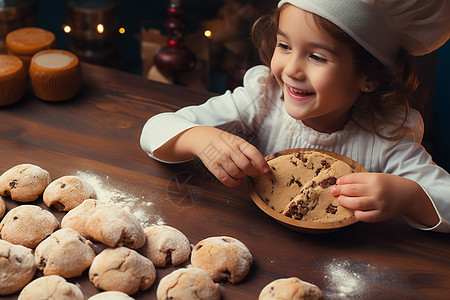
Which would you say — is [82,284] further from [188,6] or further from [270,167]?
[188,6]

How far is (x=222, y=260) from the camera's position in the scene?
88 cm

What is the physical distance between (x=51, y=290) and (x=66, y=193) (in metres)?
0.25

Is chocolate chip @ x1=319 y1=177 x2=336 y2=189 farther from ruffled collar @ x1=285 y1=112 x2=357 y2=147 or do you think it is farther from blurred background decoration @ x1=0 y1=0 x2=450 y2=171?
blurred background decoration @ x1=0 y1=0 x2=450 y2=171

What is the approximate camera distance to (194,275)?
84cm

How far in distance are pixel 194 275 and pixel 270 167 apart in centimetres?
31

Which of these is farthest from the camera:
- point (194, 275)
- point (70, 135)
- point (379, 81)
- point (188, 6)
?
point (188, 6)

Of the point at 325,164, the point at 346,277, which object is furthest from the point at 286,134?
the point at 346,277

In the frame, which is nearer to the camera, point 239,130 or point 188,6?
point 239,130

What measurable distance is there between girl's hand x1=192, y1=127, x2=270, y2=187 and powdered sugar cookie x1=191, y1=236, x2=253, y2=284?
173mm

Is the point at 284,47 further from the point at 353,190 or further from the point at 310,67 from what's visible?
the point at 353,190

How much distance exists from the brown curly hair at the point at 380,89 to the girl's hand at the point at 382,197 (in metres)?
0.18

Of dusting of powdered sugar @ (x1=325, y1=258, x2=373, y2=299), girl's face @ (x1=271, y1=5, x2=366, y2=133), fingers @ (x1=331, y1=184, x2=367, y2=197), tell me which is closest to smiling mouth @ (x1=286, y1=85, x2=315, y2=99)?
girl's face @ (x1=271, y1=5, x2=366, y2=133)

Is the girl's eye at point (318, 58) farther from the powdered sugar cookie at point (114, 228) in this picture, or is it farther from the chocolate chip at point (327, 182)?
the powdered sugar cookie at point (114, 228)

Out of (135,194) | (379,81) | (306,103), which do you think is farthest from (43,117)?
(379,81)
